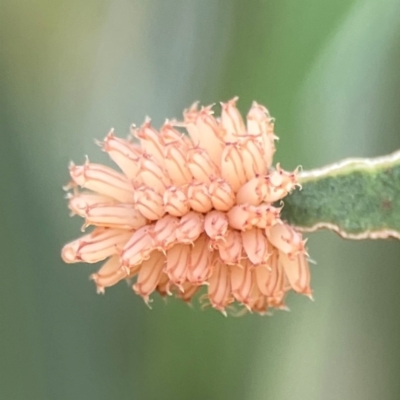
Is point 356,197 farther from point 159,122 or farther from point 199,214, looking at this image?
point 159,122

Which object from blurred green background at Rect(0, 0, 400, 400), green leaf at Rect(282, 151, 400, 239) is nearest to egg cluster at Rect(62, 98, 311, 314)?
green leaf at Rect(282, 151, 400, 239)

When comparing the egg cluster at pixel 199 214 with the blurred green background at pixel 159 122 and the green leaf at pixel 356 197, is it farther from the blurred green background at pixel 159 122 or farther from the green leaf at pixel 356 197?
the blurred green background at pixel 159 122

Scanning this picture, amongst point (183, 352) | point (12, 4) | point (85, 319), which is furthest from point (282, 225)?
point (12, 4)

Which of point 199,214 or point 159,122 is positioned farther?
point 159,122

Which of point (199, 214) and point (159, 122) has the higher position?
point (159, 122)

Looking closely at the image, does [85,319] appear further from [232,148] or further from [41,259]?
[232,148]

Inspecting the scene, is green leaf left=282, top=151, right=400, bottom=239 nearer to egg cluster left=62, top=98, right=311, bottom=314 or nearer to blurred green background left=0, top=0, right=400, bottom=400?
egg cluster left=62, top=98, right=311, bottom=314

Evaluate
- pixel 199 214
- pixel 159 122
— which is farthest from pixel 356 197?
pixel 159 122
